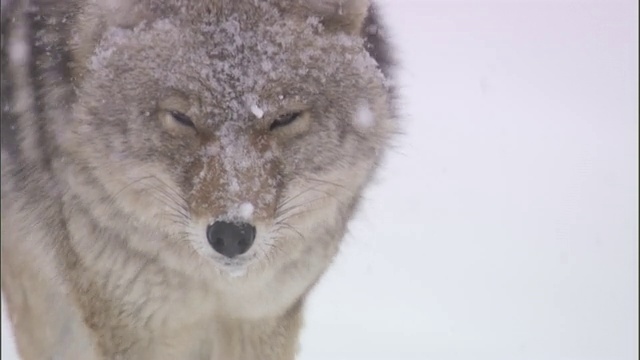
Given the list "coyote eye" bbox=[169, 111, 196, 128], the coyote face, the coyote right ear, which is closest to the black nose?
the coyote face

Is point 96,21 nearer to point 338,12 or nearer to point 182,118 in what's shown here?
point 182,118

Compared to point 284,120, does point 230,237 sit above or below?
below

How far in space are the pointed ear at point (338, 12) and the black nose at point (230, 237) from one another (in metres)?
0.73

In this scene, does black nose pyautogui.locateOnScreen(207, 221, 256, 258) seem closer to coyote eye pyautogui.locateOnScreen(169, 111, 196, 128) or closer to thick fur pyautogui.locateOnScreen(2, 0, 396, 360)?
thick fur pyautogui.locateOnScreen(2, 0, 396, 360)

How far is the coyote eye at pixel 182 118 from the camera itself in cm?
238

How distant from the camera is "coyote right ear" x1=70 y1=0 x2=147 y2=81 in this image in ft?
8.35

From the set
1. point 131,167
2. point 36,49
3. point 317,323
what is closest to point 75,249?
point 131,167

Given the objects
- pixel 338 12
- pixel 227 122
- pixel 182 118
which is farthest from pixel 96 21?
pixel 338 12

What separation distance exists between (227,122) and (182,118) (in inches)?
5.4

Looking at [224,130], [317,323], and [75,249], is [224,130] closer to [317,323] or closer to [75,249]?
[75,249]

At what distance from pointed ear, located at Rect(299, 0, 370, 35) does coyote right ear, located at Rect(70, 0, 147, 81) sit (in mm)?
499

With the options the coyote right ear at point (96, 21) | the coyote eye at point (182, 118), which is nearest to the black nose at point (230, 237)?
the coyote eye at point (182, 118)

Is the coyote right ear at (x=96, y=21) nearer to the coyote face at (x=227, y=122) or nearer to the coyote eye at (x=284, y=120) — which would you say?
the coyote face at (x=227, y=122)

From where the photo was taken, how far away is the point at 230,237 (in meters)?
2.25
